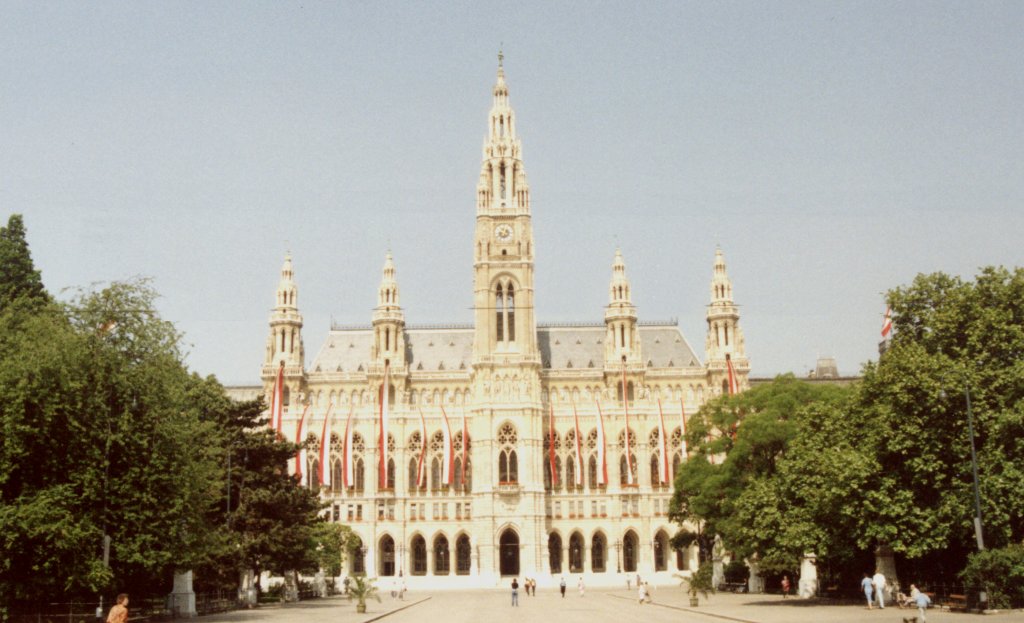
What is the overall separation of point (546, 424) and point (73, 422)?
8026 centimetres

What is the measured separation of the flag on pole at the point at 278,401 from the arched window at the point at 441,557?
2119 centimetres

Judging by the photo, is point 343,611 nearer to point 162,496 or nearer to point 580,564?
point 162,496

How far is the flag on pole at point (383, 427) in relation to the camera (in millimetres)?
111250

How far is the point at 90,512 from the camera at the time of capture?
136ft

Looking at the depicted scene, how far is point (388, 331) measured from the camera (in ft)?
396

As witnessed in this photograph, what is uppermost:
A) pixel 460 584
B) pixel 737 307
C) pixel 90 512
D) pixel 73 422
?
pixel 737 307

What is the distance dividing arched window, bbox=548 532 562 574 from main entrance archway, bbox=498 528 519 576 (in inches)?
161

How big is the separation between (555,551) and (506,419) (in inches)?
601

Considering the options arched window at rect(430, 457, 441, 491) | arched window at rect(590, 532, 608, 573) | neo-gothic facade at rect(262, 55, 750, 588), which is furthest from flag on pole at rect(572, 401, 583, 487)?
arched window at rect(430, 457, 441, 491)

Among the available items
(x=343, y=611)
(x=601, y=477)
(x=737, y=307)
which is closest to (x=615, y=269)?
(x=737, y=307)

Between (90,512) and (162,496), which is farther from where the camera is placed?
(162,496)

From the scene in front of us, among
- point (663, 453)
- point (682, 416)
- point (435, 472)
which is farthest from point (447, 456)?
point (682, 416)

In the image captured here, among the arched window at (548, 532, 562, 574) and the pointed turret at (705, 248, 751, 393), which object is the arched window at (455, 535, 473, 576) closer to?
the arched window at (548, 532, 562, 574)

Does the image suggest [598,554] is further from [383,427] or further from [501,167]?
[501,167]
